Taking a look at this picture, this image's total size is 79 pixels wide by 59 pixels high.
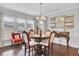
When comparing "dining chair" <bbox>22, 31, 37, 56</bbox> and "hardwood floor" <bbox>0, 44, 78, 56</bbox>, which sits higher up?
"dining chair" <bbox>22, 31, 37, 56</bbox>

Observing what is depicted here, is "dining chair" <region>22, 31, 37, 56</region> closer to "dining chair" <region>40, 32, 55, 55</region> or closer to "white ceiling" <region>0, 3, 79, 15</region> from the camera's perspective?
"dining chair" <region>40, 32, 55, 55</region>

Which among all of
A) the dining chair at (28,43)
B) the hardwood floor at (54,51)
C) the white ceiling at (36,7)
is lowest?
the hardwood floor at (54,51)

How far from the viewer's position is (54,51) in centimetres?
228

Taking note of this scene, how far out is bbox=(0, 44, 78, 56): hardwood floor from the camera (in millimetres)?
2182

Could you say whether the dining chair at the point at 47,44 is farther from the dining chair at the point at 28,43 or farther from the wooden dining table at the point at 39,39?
the dining chair at the point at 28,43

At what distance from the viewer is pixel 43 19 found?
221cm

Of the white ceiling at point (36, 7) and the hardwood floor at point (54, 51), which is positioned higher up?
the white ceiling at point (36, 7)

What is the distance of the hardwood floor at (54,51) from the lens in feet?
7.16

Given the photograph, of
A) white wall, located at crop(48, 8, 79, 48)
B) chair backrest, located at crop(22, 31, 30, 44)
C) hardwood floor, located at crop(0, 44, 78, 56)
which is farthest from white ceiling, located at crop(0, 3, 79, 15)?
hardwood floor, located at crop(0, 44, 78, 56)

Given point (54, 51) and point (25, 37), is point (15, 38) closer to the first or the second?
point (25, 37)

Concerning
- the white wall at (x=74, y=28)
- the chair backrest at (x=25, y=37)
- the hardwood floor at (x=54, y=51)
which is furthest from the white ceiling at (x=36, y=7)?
the hardwood floor at (x=54, y=51)

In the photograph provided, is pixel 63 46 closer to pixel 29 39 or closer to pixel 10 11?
pixel 29 39

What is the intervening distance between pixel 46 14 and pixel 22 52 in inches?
39.3

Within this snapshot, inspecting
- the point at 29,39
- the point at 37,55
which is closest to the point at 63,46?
the point at 37,55
